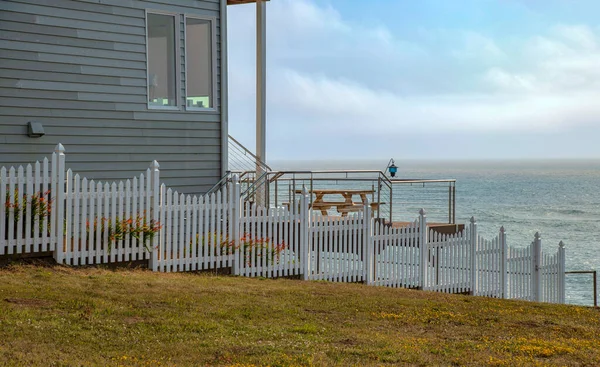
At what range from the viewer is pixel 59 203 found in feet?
42.4

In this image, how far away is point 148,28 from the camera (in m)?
16.6

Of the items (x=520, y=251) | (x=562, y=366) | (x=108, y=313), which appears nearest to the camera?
(x=562, y=366)

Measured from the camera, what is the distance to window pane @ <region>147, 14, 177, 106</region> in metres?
16.7

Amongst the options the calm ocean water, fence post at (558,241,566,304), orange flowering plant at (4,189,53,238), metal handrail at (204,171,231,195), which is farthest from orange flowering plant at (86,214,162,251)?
the calm ocean water

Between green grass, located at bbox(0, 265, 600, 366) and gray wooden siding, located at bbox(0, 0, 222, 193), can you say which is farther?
gray wooden siding, located at bbox(0, 0, 222, 193)

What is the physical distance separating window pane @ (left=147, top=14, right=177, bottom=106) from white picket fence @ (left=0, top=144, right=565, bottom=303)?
6.32ft

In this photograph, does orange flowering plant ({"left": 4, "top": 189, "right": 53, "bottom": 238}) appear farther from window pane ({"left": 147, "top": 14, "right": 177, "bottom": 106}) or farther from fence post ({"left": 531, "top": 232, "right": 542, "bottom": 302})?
fence post ({"left": 531, "top": 232, "right": 542, "bottom": 302})

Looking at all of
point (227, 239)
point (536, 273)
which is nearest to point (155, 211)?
point (227, 239)

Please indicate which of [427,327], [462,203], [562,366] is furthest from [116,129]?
[462,203]

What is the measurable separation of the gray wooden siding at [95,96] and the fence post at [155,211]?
233 centimetres

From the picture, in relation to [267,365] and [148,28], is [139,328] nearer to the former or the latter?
[267,365]

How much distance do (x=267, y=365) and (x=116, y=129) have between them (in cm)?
899

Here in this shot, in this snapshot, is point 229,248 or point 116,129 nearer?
point 229,248

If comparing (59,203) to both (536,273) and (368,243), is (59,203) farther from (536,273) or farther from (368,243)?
(536,273)
